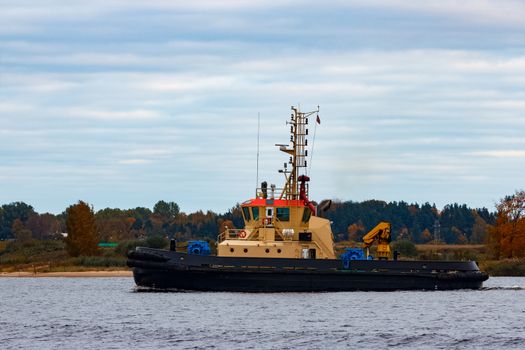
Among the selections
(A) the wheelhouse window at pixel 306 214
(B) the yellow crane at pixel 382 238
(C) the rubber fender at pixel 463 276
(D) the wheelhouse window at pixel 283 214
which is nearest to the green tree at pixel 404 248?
(B) the yellow crane at pixel 382 238

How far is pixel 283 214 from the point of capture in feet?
200

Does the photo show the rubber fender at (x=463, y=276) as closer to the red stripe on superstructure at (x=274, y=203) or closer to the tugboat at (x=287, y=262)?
the tugboat at (x=287, y=262)

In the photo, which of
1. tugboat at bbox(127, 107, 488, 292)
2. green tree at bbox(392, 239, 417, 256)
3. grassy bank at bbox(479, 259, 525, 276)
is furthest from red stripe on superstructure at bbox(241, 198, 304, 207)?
green tree at bbox(392, 239, 417, 256)

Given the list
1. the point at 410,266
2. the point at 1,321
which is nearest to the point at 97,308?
the point at 1,321

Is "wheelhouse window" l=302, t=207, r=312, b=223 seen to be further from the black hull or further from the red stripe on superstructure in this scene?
the black hull

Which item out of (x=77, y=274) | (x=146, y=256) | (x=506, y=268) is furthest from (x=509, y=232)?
(x=146, y=256)

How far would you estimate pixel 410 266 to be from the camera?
61.0 m

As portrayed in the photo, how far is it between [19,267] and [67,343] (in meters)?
63.6

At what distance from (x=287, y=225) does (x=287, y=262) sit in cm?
265

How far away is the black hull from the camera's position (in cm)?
5878

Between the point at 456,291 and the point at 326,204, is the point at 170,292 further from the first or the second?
the point at 456,291

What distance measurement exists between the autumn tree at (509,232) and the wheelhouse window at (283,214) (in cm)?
4221

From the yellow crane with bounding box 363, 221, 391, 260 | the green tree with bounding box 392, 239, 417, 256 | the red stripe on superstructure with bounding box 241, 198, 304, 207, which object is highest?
the red stripe on superstructure with bounding box 241, 198, 304, 207

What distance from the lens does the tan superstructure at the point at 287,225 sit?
60.0 m
